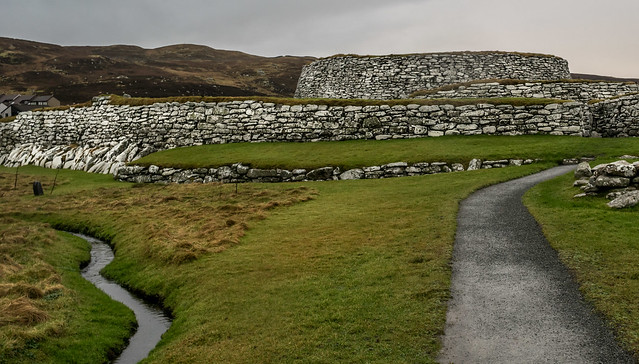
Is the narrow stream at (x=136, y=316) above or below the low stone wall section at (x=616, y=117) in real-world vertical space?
below

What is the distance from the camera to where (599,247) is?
12.6m

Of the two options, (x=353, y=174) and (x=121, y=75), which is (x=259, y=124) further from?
(x=121, y=75)

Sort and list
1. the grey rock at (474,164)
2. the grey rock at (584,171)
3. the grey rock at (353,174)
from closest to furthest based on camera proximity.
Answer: the grey rock at (584,171), the grey rock at (474,164), the grey rock at (353,174)

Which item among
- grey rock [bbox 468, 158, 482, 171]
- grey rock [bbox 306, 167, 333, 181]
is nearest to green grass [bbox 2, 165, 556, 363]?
grey rock [bbox 468, 158, 482, 171]

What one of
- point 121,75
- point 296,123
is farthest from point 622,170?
point 121,75

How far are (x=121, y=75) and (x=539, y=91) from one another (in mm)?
94213

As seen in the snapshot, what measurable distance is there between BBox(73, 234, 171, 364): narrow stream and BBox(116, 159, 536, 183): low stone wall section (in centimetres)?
1309

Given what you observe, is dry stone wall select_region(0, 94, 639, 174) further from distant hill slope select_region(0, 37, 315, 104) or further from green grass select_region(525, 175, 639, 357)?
distant hill slope select_region(0, 37, 315, 104)

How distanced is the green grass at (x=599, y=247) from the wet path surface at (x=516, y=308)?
0.29 meters

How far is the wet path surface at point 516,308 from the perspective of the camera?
26.4ft

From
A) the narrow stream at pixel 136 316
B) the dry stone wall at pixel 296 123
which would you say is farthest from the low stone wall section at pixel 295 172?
the narrow stream at pixel 136 316

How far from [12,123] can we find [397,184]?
49.5 metres

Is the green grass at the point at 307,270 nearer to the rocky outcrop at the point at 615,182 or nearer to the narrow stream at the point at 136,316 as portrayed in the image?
the narrow stream at the point at 136,316

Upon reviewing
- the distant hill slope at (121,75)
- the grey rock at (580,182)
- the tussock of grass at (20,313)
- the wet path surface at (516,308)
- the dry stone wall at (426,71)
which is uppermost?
the distant hill slope at (121,75)
